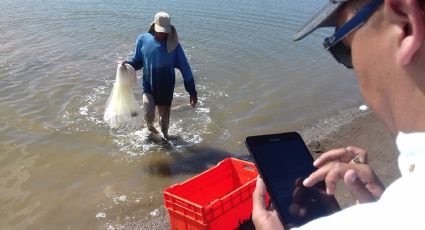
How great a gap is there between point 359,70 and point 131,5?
15853mm

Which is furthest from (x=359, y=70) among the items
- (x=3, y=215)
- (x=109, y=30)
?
(x=109, y=30)

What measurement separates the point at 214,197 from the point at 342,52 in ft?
11.8

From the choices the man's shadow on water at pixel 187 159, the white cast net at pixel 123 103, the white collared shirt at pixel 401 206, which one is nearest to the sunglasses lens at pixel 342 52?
the white collared shirt at pixel 401 206

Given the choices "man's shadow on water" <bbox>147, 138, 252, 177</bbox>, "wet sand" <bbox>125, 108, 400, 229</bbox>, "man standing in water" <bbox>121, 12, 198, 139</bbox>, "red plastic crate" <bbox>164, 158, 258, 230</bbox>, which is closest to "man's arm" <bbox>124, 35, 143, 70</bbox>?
"man standing in water" <bbox>121, 12, 198, 139</bbox>

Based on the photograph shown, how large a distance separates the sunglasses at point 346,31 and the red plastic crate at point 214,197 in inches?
112

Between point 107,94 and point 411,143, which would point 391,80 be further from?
point 107,94

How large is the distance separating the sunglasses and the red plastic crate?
9.34ft

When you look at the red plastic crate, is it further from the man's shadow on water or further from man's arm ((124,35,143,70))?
man's arm ((124,35,143,70))

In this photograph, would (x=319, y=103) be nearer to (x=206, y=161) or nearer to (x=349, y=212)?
(x=206, y=161)

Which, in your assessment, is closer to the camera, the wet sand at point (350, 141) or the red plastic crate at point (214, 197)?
the red plastic crate at point (214, 197)

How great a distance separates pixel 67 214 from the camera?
5.62 meters

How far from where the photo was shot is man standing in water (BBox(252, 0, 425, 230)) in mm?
812

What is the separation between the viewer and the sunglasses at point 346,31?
104cm

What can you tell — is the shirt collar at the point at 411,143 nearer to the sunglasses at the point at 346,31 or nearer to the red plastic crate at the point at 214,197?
the sunglasses at the point at 346,31
